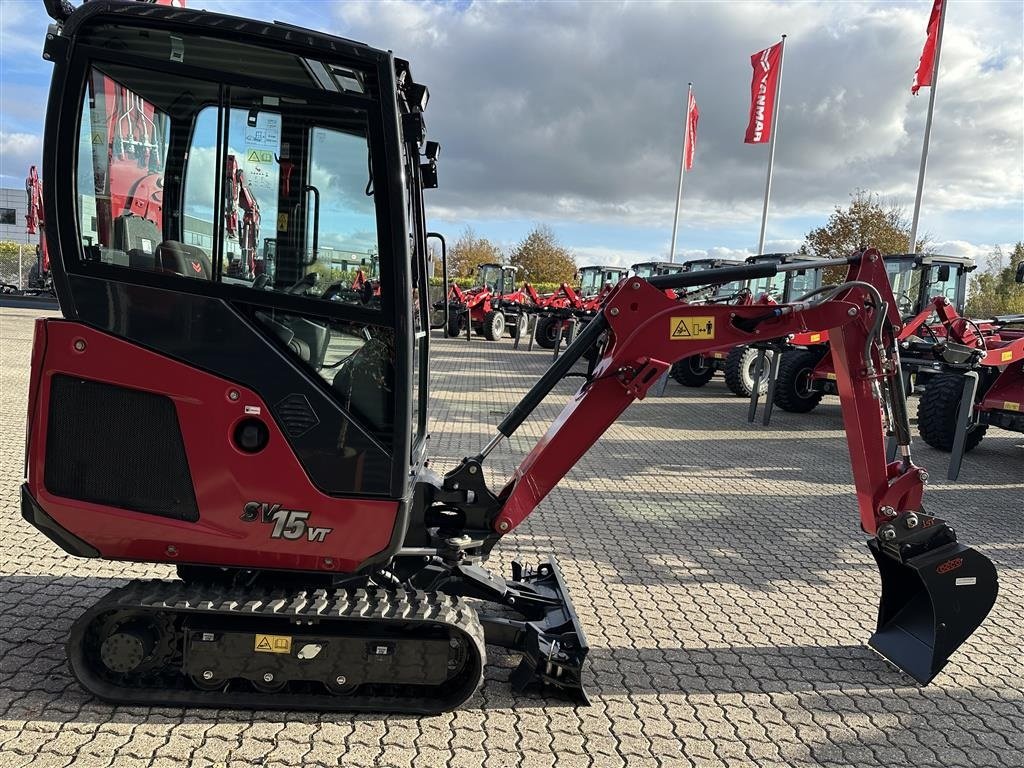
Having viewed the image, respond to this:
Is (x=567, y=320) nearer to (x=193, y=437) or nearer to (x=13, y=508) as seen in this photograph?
(x=13, y=508)

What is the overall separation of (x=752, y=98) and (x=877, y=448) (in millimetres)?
21326

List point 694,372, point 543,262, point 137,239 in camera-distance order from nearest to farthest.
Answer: point 137,239, point 694,372, point 543,262

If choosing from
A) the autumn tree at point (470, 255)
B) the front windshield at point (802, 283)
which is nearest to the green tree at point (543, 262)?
the autumn tree at point (470, 255)

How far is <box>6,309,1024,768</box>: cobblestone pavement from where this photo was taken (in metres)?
3.01

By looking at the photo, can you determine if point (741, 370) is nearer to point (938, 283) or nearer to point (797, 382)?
point (797, 382)

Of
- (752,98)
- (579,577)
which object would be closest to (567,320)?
(752,98)

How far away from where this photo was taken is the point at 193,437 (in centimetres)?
301

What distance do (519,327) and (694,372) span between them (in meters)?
8.40

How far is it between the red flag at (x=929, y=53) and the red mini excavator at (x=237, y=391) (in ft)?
65.5

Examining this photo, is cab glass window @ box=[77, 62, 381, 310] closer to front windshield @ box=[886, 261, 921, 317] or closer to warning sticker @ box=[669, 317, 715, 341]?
warning sticker @ box=[669, 317, 715, 341]

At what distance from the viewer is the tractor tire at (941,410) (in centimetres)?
919

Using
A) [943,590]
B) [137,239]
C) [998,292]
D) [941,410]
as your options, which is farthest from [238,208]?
[998,292]

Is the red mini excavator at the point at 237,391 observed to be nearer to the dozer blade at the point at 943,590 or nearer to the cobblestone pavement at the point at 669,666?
the cobblestone pavement at the point at 669,666

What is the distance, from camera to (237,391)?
2.99 m
